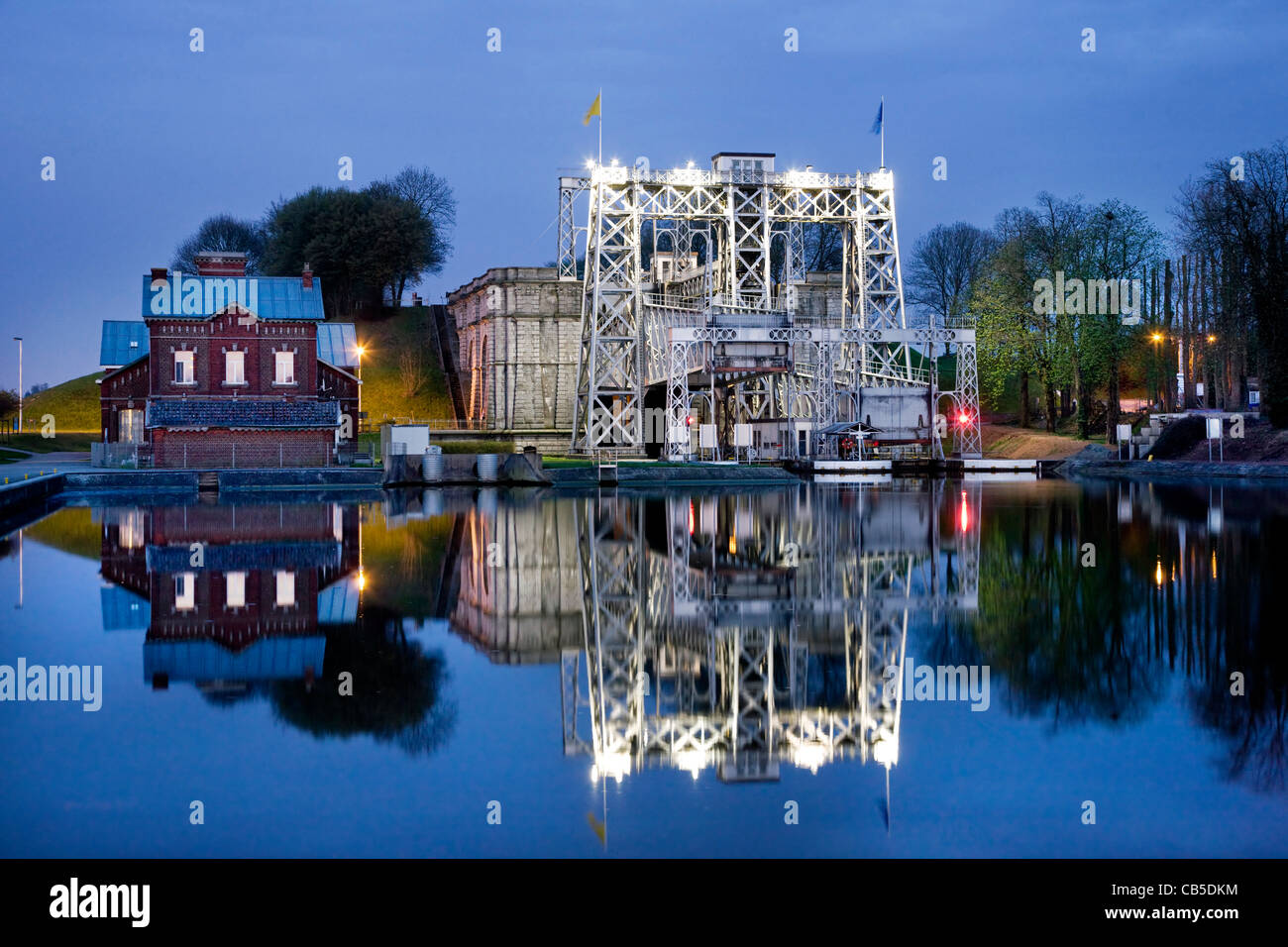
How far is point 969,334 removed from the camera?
61812 mm

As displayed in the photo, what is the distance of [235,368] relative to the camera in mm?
58250

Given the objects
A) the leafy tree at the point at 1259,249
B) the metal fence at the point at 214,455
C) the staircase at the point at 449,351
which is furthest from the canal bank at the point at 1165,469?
the staircase at the point at 449,351

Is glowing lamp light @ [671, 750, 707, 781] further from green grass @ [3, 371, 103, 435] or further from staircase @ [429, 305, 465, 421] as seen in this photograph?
green grass @ [3, 371, 103, 435]

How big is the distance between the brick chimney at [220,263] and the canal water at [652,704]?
1505 inches

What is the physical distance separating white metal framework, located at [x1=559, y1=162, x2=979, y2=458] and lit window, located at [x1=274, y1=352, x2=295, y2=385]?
633 inches

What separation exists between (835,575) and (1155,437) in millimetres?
50370

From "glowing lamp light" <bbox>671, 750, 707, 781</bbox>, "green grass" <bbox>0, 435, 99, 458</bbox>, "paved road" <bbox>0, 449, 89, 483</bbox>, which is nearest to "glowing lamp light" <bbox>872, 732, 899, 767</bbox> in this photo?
"glowing lamp light" <bbox>671, 750, 707, 781</bbox>

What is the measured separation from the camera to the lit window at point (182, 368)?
5756 centimetres

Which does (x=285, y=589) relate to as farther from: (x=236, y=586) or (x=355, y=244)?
(x=355, y=244)

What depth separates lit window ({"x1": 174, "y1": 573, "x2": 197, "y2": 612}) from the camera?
17172 mm

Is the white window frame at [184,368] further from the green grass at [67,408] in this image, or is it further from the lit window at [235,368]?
the green grass at [67,408]

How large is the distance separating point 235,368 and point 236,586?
41.8 meters

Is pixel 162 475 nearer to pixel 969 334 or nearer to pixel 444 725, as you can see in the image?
pixel 969 334
